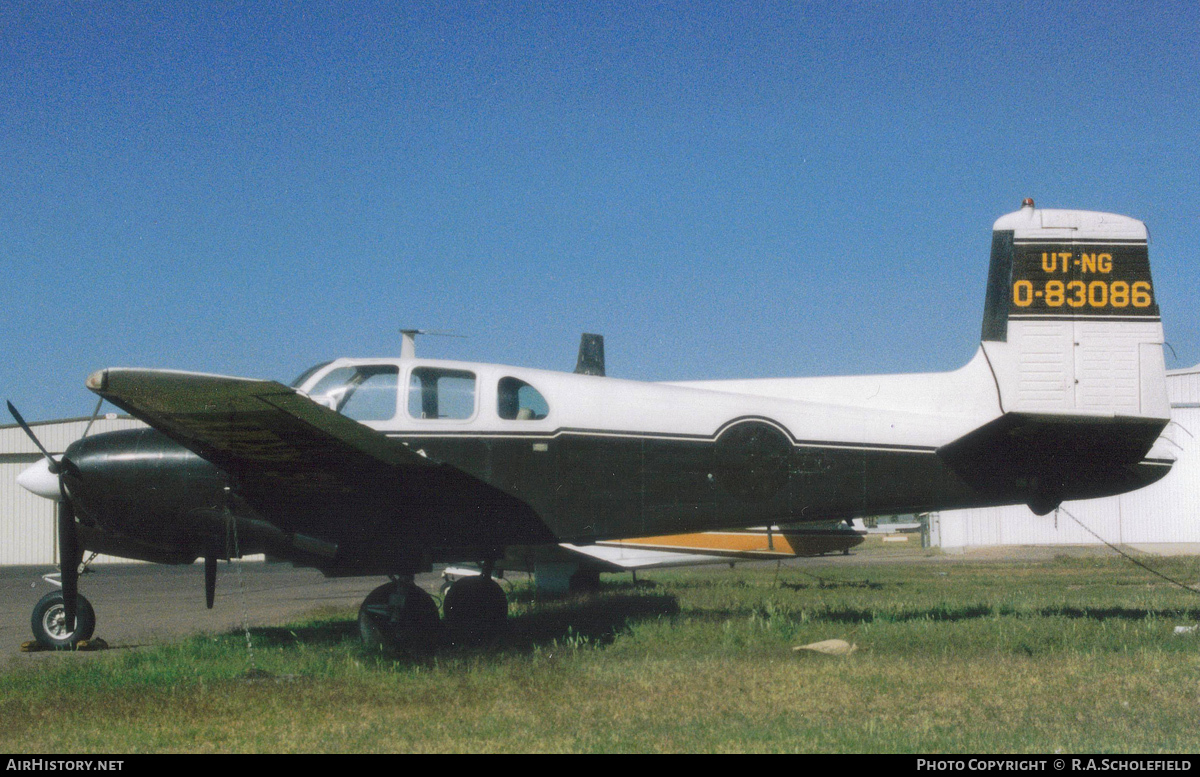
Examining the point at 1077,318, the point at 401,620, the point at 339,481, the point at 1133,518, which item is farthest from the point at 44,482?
the point at 1133,518

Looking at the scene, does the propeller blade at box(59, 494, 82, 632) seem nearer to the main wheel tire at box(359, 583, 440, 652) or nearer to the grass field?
the grass field

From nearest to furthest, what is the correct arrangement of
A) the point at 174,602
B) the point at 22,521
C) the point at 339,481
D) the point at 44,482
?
the point at 339,481 → the point at 44,482 → the point at 174,602 → the point at 22,521

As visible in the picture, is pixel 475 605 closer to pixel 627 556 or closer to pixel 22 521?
pixel 627 556

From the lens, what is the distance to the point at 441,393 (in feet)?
26.8

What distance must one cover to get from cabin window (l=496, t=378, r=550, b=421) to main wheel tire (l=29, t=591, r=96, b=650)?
488cm

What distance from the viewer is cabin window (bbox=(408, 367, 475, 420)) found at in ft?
26.6

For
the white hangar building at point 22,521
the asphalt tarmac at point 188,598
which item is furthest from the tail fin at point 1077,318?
the white hangar building at point 22,521

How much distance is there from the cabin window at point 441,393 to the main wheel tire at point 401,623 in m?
1.57

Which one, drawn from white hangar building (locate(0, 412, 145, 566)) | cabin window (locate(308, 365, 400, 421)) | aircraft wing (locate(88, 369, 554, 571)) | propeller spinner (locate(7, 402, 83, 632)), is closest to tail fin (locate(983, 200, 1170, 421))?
aircraft wing (locate(88, 369, 554, 571))

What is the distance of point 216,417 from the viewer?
22.4ft

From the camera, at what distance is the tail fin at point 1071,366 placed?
804 centimetres

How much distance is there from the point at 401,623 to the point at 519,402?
2189mm

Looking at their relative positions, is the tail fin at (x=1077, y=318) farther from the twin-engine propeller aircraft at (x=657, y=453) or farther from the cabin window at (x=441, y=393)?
the cabin window at (x=441, y=393)
